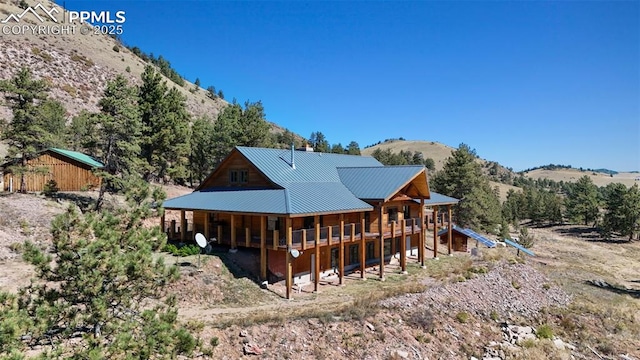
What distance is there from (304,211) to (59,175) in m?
22.3

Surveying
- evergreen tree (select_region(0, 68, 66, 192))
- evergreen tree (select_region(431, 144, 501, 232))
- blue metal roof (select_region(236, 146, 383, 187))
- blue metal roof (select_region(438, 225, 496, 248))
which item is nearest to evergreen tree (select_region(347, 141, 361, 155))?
evergreen tree (select_region(431, 144, 501, 232))

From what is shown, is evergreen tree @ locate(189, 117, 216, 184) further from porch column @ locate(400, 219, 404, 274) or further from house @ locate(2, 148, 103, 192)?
porch column @ locate(400, 219, 404, 274)

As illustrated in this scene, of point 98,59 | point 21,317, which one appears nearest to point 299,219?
point 21,317

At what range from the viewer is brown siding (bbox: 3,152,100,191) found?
29516 mm

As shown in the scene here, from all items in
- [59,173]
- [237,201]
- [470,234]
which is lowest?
[470,234]

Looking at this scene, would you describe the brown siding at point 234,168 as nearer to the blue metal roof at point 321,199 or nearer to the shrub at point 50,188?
the blue metal roof at point 321,199

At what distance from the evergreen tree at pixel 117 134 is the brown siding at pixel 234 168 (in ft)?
17.2

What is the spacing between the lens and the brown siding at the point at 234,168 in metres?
24.2

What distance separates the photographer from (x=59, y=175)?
99.9ft

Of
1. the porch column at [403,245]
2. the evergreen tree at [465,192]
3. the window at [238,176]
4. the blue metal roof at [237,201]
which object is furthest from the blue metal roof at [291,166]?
the evergreen tree at [465,192]

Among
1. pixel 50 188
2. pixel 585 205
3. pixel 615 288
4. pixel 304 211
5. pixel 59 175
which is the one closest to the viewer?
pixel 304 211

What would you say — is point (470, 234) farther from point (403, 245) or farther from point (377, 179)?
point (377, 179)

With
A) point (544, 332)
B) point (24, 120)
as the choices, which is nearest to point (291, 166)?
point (544, 332)

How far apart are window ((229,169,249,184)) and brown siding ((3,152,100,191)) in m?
11.5
